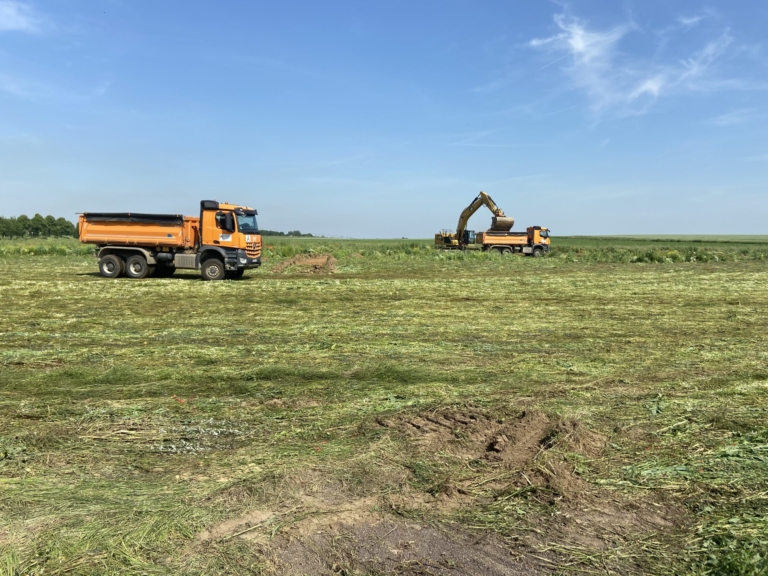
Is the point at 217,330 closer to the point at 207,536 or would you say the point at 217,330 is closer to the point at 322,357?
the point at 322,357

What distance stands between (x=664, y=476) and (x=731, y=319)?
9913 mm

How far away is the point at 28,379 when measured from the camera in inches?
273

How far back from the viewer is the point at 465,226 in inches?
1784

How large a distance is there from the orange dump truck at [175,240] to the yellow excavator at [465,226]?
82.7ft

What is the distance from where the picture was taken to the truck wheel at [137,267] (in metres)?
21.7

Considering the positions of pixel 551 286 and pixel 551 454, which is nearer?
pixel 551 454

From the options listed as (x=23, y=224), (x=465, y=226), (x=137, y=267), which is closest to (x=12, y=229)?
(x=23, y=224)

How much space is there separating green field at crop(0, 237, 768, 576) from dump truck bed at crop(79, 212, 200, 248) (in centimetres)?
1113

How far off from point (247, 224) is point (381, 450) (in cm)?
1830

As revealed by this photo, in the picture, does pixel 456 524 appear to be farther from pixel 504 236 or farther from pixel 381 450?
pixel 504 236

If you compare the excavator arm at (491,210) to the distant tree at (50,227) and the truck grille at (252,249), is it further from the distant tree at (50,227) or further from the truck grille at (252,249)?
the distant tree at (50,227)

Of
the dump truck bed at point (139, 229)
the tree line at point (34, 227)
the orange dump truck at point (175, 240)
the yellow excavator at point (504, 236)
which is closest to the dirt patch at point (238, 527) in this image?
the orange dump truck at point (175, 240)

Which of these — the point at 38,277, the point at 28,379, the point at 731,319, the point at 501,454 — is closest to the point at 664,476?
the point at 501,454

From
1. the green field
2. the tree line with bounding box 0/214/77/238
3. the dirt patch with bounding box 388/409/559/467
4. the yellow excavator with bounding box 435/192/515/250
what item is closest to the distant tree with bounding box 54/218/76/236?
the tree line with bounding box 0/214/77/238
